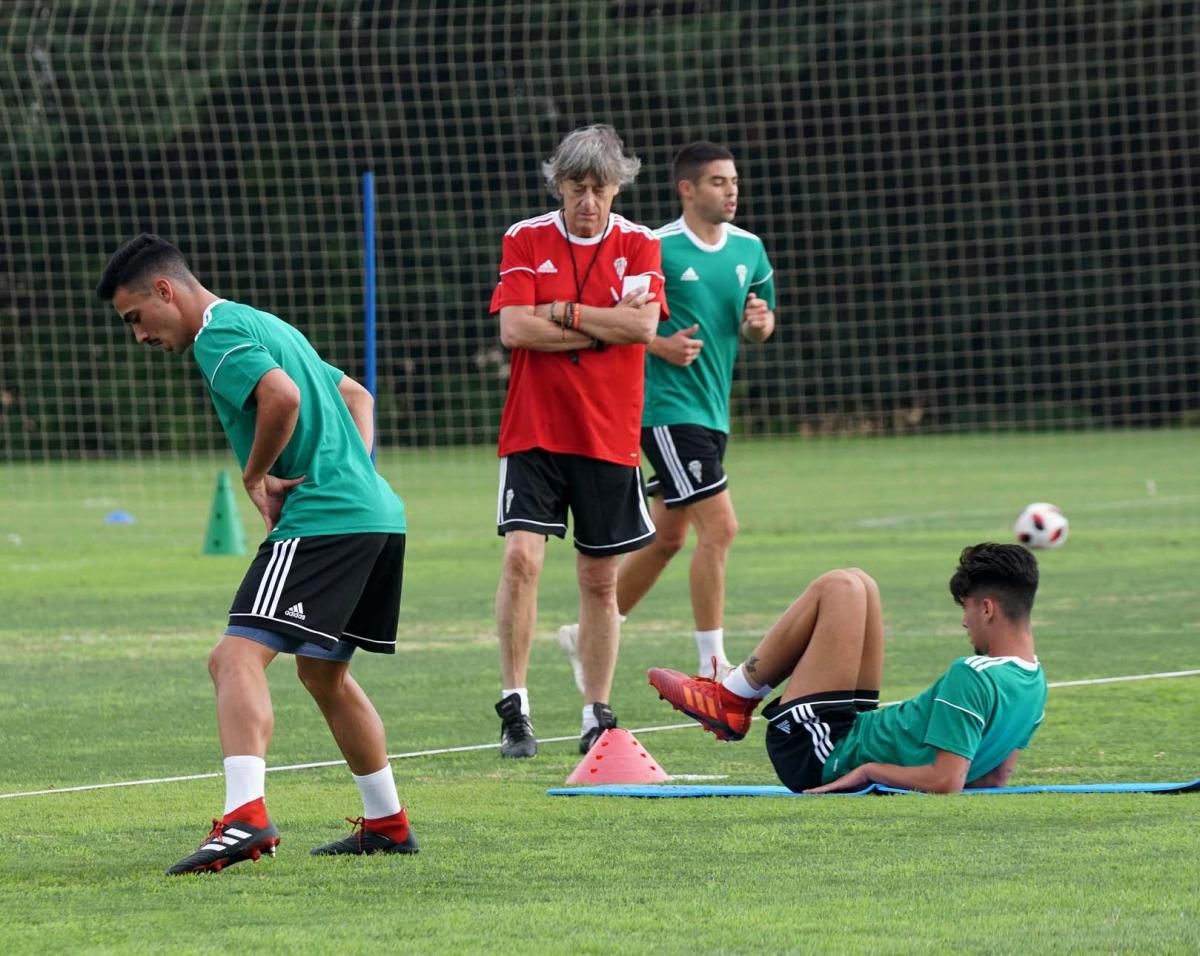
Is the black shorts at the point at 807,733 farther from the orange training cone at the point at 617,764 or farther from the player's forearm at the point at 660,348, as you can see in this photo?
the player's forearm at the point at 660,348

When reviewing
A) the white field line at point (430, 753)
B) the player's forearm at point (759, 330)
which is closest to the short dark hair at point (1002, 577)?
the white field line at point (430, 753)

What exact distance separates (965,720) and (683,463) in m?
3.78

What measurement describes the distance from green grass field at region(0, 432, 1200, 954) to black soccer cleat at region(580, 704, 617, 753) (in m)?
0.06

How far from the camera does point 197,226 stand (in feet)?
121

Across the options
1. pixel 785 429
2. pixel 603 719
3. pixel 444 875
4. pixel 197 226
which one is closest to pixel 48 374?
pixel 197 226

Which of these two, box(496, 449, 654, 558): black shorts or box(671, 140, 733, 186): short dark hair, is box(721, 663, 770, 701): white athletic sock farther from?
box(671, 140, 733, 186): short dark hair

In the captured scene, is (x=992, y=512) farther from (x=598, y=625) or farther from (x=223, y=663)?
(x=223, y=663)

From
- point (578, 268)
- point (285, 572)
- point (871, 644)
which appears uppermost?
point (578, 268)

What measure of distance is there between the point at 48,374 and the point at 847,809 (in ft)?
101

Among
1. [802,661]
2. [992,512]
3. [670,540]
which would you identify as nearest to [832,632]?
[802,661]

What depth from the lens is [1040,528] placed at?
16172mm

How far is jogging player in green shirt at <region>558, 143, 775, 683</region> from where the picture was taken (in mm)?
9617

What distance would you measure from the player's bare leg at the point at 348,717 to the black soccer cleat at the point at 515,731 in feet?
6.61

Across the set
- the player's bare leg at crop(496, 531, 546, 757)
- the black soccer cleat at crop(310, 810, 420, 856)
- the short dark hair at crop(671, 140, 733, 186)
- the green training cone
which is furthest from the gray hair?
the green training cone
